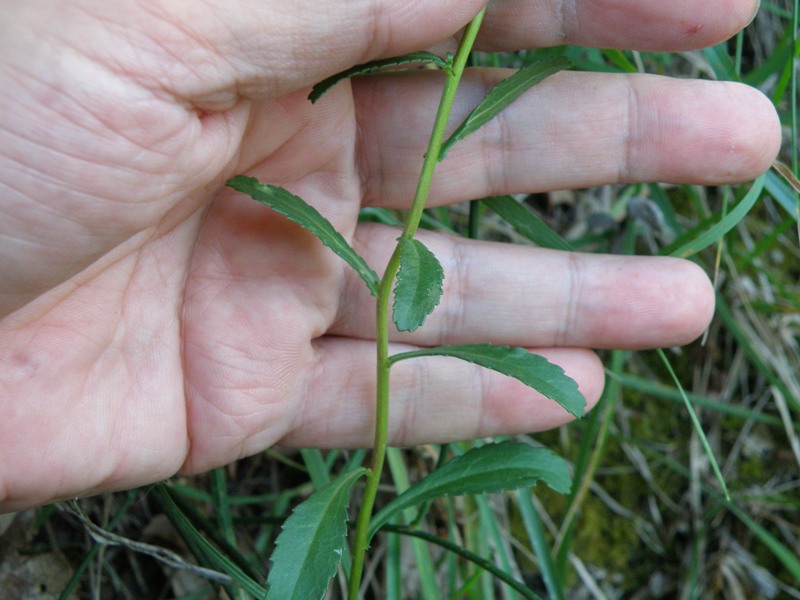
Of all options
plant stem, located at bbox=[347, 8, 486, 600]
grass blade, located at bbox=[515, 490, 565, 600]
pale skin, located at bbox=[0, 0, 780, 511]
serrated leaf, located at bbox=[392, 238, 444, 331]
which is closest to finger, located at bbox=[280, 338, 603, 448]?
pale skin, located at bbox=[0, 0, 780, 511]

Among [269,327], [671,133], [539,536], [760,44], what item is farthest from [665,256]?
[760,44]

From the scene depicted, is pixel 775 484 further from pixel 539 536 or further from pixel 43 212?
pixel 43 212

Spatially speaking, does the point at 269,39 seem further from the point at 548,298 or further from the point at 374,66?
the point at 548,298

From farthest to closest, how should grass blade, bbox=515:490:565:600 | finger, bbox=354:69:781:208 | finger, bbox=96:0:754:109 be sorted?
grass blade, bbox=515:490:565:600 → finger, bbox=354:69:781:208 → finger, bbox=96:0:754:109

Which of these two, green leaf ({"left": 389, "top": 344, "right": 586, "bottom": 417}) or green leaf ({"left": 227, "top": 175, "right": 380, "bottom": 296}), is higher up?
green leaf ({"left": 227, "top": 175, "right": 380, "bottom": 296})

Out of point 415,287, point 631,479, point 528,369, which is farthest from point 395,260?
point 631,479

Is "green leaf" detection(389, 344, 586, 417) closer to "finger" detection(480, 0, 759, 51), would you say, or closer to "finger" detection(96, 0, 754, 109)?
"finger" detection(96, 0, 754, 109)
